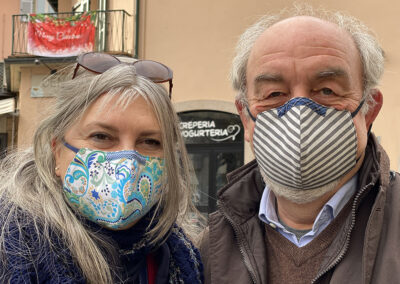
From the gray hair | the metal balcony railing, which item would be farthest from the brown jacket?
the metal balcony railing

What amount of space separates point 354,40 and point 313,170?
1.98 ft

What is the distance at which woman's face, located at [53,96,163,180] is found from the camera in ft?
6.63

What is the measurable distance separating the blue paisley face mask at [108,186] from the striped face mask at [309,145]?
529 mm

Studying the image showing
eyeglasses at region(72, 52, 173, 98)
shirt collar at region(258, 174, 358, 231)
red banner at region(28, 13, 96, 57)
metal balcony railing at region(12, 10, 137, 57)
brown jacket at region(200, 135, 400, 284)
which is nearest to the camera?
brown jacket at region(200, 135, 400, 284)

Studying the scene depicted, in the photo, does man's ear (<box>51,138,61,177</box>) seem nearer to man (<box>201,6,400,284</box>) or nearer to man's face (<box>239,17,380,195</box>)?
man (<box>201,6,400,284</box>)

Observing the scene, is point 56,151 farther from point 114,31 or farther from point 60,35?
point 60,35

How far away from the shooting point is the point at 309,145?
184 cm

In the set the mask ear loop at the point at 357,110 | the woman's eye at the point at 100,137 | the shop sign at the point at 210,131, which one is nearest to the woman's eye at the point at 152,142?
the woman's eye at the point at 100,137

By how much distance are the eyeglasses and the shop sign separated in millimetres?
7177

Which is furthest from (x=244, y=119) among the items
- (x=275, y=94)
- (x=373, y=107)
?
(x=373, y=107)

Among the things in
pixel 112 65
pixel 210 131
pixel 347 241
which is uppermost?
pixel 112 65

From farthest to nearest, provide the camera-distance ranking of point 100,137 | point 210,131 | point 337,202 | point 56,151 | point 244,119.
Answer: point 210,131 < point 244,119 < point 56,151 < point 100,137 < point 337,202

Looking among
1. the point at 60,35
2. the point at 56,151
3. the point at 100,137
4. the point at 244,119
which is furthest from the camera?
the point at 60,35

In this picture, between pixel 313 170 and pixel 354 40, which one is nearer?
pixel 313 170
